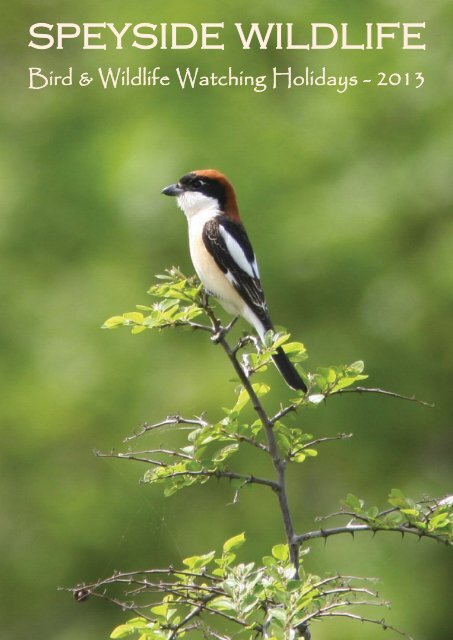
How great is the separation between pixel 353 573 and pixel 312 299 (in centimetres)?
226

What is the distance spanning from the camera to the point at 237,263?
464 cm

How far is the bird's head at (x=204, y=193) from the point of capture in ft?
16.7

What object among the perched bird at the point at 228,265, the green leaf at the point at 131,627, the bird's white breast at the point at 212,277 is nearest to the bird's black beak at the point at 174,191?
the perched bird at the point at 228,265

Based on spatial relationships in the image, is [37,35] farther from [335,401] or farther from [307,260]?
[335,401]

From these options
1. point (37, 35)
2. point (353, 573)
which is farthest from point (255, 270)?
point (37, 35)

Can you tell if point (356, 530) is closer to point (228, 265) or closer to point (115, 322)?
point (115, 322)

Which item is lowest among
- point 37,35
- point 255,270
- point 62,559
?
point 62,559

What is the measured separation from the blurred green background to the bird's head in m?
2.96

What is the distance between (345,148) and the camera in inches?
388

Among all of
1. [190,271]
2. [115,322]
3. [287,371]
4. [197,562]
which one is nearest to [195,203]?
[287,371]

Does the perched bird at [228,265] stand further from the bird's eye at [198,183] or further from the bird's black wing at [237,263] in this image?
the bird's eye at [198,183]

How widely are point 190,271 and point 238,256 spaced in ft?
13.1

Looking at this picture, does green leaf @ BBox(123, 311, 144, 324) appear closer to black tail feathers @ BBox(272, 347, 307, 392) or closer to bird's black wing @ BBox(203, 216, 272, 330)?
black tail feathers @ BBox(272, 347, 307, 392)

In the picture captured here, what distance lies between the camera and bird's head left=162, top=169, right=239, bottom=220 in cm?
509
